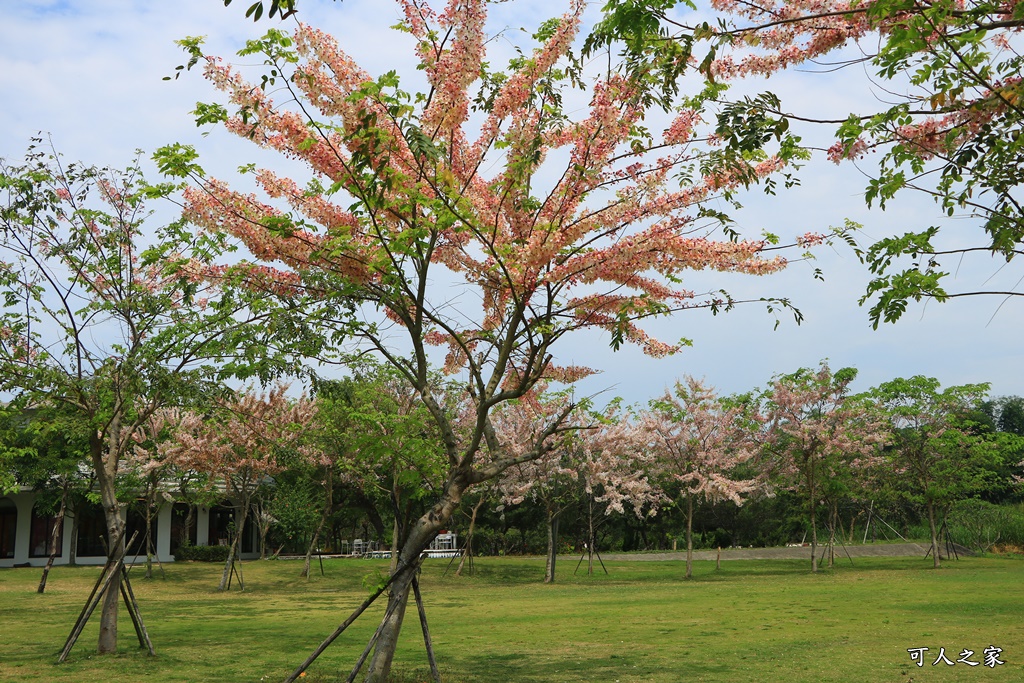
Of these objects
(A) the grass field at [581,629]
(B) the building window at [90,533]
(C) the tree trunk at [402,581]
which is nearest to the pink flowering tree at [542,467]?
(A) the grass field at [581,629]

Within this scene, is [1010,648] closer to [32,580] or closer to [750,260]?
[750,260]

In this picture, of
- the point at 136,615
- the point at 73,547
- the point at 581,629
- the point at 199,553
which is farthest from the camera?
the point at 199,553

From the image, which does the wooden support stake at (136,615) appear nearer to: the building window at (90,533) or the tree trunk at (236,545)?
the tree trunk at (236,545)

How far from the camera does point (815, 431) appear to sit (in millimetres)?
27281

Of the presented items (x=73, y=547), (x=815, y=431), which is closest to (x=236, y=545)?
(x=73, y=547)

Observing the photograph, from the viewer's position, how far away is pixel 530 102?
751 cm

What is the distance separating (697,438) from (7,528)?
88.6ft

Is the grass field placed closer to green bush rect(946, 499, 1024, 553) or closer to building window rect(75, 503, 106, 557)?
building window rect(75, 503, 106, 557)

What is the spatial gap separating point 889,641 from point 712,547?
32.9 meters

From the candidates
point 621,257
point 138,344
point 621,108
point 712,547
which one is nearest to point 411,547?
point 621,257

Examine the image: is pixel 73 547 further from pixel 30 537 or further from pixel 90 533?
pixel 90 533

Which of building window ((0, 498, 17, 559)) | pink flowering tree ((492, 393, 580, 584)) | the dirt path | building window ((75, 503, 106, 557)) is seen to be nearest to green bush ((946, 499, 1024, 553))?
the dirt path

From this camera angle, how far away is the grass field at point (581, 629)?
956 centimetres

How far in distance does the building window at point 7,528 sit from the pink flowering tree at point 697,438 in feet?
81.7
